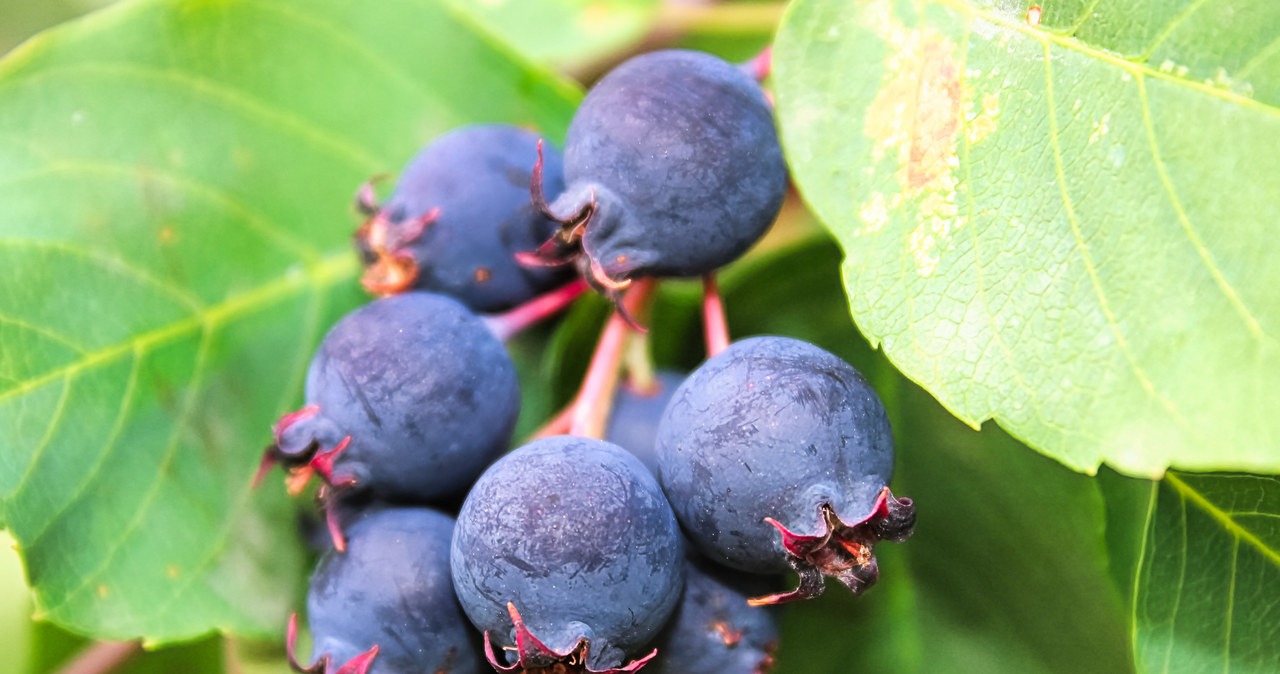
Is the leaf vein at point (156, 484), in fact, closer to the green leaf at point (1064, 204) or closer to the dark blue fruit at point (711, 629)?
the dark blue fruit at point (711, 629)

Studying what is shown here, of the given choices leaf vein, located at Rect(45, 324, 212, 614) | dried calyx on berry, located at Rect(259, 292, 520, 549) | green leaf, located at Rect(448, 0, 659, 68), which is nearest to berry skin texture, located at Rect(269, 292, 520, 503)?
dried calyx on berry, located at Rect(259, 292, 520, 549)

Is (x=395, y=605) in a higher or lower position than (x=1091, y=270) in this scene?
lower

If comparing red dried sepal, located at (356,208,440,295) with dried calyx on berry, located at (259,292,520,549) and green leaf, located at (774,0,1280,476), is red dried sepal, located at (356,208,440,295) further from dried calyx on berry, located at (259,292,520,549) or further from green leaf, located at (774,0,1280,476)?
green leaf, located at (774,0,1280,476)

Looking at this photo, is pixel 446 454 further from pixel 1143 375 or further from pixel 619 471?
pixel 1143 375

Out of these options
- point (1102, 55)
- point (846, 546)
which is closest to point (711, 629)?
point (846, 546)

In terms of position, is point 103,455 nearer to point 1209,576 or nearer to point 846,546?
point 846,546

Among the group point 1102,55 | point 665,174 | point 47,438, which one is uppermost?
point 1102,55
